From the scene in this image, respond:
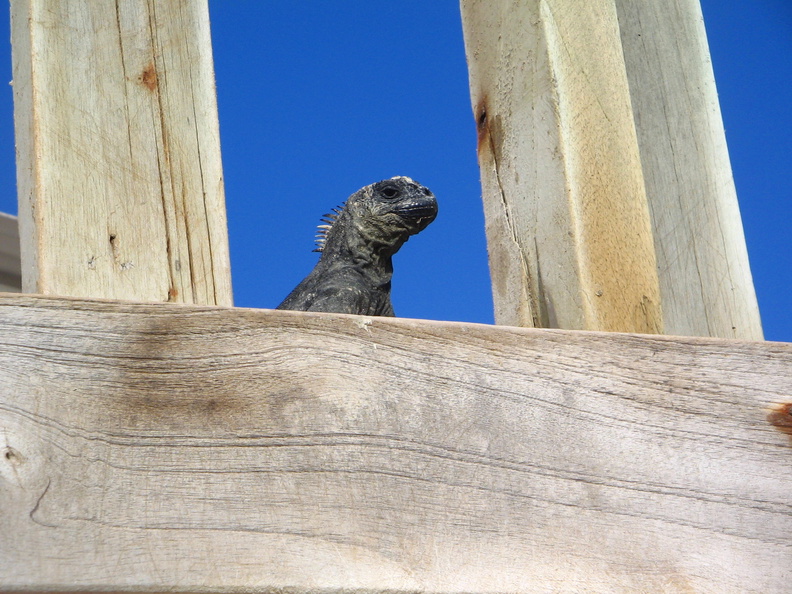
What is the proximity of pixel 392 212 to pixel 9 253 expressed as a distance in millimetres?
1634

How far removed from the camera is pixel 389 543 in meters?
1.31

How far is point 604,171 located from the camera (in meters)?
1.89

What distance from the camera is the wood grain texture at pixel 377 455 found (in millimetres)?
1220

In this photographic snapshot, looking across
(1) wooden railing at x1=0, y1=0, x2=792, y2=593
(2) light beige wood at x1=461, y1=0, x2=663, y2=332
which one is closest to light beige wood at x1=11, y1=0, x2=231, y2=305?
(1) wooden railing at x1=0, y1=0, x2=792, y2=593

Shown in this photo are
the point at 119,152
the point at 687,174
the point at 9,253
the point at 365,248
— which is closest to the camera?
the point at 119,152

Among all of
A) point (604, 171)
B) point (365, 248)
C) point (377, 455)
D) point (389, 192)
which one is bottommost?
point (377, 455)

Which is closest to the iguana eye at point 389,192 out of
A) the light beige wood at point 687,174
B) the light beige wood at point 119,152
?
the light beige wood at point 687,174

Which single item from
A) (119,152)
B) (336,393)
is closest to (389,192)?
(119,152)

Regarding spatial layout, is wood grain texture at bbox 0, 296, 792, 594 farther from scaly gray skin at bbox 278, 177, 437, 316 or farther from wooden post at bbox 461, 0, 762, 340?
scaly gray skin at bbox 278, 177, 437, 316

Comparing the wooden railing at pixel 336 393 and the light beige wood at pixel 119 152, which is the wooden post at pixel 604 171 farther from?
the light beige wood at pixel 119 152

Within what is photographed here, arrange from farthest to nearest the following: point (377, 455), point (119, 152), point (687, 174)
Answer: point (687, 174)
point (119, 152)
point (377, 455)

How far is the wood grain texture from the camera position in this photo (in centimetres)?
122

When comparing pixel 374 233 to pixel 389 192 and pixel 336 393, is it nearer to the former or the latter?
pixel 389 192

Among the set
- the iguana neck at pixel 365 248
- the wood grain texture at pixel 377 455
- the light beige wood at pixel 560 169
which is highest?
the iguana neck at pixel 365 248
